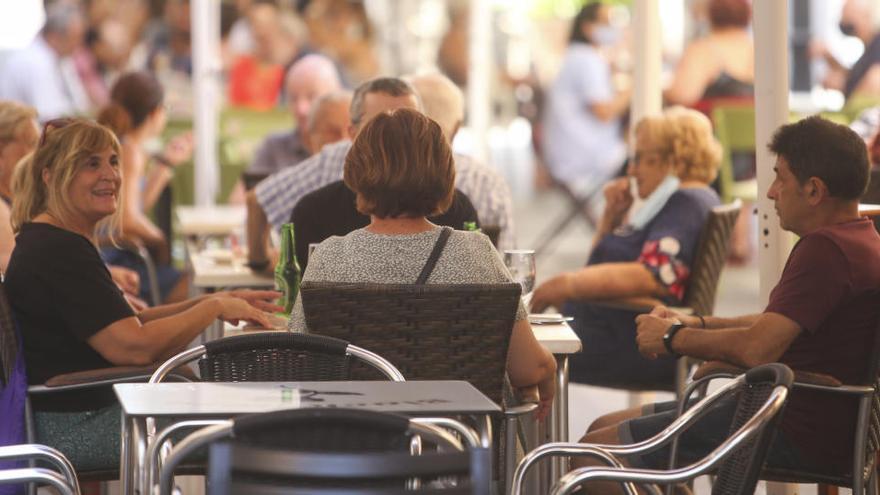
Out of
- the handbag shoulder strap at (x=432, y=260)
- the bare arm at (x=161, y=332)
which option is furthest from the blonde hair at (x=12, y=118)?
the handbag shoulder strap at (x=432, y=260)

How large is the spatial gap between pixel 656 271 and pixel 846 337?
1797 mm

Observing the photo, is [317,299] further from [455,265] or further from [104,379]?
[104,379]

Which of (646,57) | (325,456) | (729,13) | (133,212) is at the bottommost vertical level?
(133,212)

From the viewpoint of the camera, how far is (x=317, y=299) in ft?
11.1

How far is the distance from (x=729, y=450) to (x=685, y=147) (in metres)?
3.12

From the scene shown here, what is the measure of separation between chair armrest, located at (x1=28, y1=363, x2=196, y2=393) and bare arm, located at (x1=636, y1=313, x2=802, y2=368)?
1.18 metres

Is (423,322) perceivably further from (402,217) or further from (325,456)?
(325,456)

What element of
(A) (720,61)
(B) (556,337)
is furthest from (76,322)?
(A) (720,61)

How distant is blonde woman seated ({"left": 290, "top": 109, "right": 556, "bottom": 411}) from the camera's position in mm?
3521

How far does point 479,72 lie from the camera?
1172 centimetres

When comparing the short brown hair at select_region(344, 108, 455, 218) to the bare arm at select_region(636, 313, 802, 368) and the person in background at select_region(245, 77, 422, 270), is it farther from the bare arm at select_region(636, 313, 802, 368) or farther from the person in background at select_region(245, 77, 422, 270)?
the person in background at select_region(245, 77, 422, 270)

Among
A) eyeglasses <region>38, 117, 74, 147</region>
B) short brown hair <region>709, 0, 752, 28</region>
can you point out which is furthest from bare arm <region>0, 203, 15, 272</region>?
short brown hair <region>709, 0, 752, 28</region>

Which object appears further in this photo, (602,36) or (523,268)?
(602,36)

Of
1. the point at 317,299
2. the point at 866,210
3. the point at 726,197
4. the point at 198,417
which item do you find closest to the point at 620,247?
the point at 866,210
